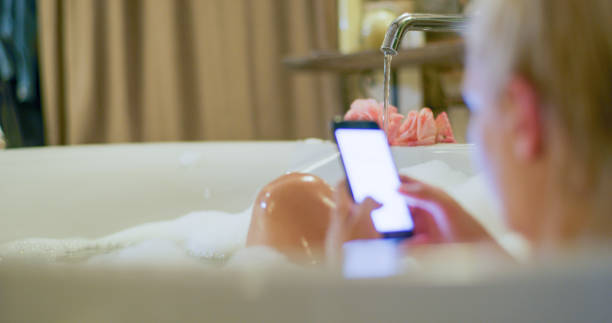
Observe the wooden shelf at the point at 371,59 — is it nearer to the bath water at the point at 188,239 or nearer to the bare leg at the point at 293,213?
the bath water at the point at 188,239

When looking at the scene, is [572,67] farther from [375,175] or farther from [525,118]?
[375,175]

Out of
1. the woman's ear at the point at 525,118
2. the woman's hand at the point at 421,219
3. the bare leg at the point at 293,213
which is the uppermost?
the woman's ear at the point at 525,118

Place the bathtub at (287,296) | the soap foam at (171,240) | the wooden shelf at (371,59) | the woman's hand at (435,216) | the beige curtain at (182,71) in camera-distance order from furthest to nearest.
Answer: the beige curtain at (182,71) < the wooden shelf at (371,59) < the soap foam at (171,240) < the woman's hand at (435,216) < the bathtub at (287,296)

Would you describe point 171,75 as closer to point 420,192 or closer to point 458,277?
point 420,192

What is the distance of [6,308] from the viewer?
0.82 ft

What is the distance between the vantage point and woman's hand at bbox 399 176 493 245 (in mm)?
424

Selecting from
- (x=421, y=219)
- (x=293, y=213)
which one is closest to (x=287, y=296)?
(x=421, y=219)

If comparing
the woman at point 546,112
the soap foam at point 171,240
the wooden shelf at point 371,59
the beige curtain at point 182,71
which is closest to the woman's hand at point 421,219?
the woman at point 546,112

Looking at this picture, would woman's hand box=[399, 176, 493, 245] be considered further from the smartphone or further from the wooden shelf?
the wooden shelf

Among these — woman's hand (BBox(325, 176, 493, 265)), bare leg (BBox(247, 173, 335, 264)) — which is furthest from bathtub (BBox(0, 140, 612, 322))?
bare leg (BBox(247, 173, 335, 264))

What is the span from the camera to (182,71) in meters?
2.04

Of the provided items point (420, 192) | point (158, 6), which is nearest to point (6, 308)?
point (420, 192)

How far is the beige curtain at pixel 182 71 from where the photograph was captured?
1918 mm

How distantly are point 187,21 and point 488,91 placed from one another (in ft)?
6.35
